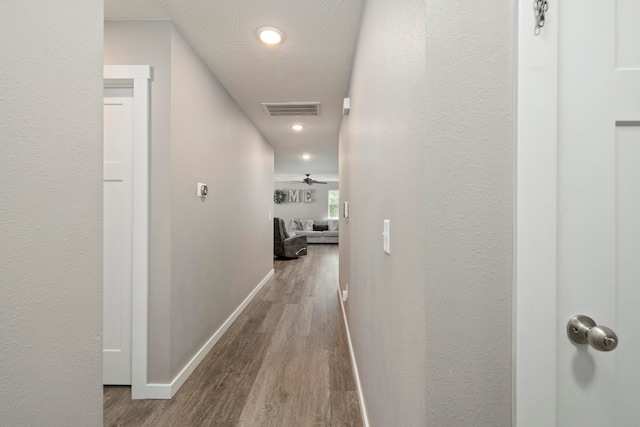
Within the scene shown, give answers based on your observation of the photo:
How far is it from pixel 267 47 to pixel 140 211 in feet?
4.80

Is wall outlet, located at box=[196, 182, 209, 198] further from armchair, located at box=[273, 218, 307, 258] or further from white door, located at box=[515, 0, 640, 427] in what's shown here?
armchair, located at box=[273, 218, 307, 258]

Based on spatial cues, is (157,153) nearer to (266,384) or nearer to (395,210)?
(395,210)

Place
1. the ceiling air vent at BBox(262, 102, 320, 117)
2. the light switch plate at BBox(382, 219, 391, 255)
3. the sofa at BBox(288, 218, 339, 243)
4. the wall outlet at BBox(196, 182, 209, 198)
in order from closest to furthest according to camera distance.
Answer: the light switch plate at BBox(382, 219, 391, 255) < the wall outlet at BBox(196, 182, 209, 198) < the ceiling air vent at BBox(262, 102, 320, 117) < the sofa at BBox(288, 218, 339, 243)

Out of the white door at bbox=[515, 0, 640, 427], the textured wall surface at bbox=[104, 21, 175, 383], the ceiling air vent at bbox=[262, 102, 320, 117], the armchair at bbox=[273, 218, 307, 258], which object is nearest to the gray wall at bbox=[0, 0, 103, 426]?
the textured wall surface at bbox=[104, 21, 175, 383]

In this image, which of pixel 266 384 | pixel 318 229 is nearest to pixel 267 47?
pixel 266 384

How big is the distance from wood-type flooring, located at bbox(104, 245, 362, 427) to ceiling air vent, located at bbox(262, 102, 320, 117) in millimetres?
2429

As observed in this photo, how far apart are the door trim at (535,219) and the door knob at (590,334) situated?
0.05 metres

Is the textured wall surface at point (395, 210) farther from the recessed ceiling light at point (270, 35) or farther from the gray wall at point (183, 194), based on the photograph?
the gray wall at point (183, 194)

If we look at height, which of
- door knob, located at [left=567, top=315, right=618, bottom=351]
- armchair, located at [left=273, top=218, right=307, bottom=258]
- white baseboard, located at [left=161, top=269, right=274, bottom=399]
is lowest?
white baseboard, located at [left=161, top=269, right=274, bottom=399]

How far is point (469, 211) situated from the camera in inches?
26.1

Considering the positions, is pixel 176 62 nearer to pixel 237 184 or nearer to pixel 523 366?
pixel 237 184

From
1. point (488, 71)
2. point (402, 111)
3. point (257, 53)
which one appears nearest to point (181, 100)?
point (257, 53)

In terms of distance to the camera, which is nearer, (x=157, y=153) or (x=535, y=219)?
(x=535, y=219)

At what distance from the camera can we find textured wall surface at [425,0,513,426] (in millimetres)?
656
